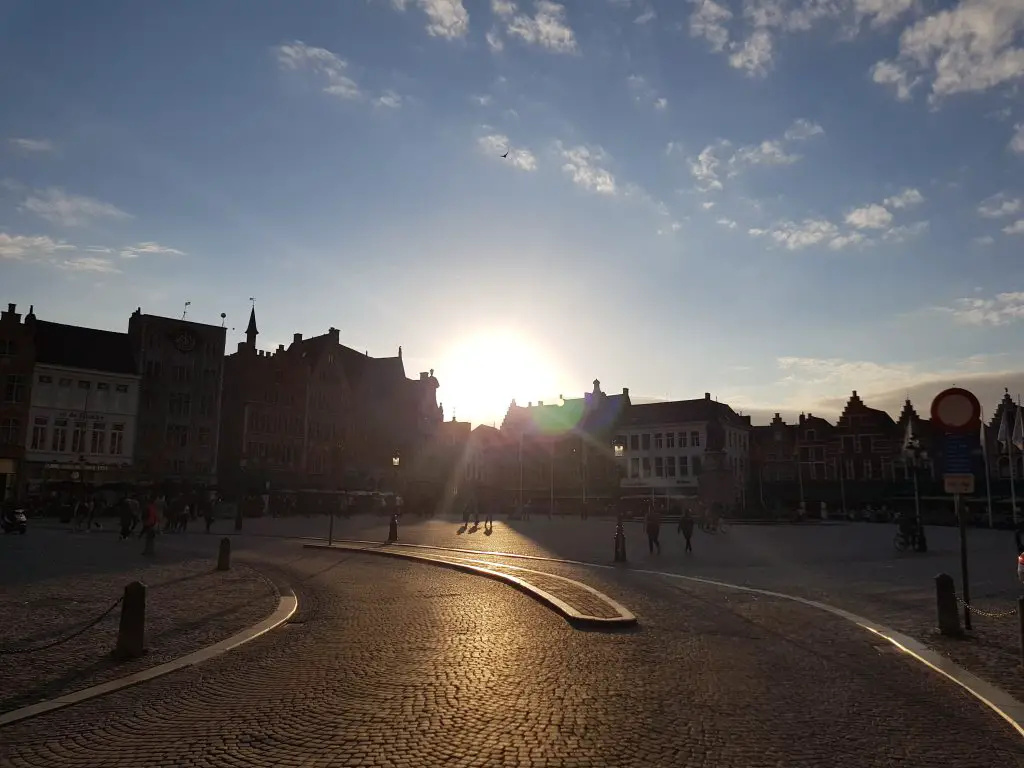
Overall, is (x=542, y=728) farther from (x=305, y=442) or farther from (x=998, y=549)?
(x=305, y=442)

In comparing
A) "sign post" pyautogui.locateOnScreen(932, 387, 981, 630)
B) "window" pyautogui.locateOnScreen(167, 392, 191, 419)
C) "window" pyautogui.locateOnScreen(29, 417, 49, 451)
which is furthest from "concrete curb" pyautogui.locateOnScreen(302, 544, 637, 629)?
"window" pyautogui.locateOnScreen(167, 392, 191, 419)

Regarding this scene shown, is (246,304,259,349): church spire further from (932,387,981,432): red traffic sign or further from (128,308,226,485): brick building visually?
(932,387,981,432): red traffic sign

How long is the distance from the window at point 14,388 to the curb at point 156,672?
53300 mm

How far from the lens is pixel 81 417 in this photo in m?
59.0

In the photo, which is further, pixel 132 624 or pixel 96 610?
pixel 96 610

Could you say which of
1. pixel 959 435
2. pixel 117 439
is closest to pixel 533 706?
pixel 959 435

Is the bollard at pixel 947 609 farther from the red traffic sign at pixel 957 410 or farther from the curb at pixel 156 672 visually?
the curb at pixel 156 672

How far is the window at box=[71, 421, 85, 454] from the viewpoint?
58.6 m

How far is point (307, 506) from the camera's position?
6250 centimetres

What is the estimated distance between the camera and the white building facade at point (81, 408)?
5762 cm

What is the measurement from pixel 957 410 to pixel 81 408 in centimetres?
6248

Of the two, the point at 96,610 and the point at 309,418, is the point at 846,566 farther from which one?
the point at 309,418

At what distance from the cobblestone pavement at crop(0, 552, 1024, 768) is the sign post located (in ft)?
8.42

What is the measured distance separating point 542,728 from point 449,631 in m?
5.04
